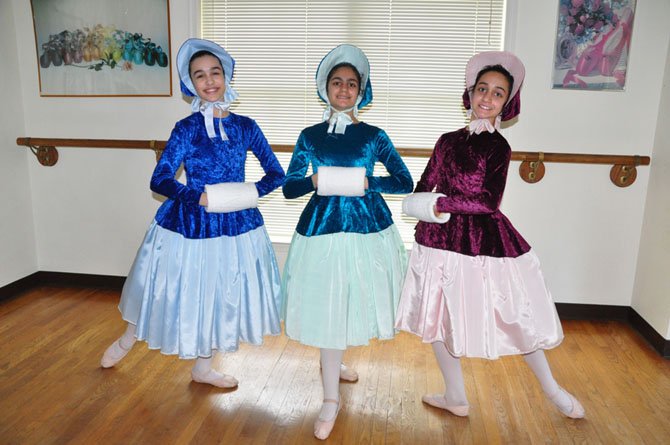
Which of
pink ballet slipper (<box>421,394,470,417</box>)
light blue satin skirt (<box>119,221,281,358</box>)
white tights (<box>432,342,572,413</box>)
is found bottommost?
pink ballet slipper (<box>421,394,470,417</box>)

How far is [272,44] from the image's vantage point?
3.07m

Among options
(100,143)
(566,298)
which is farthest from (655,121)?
(100,143)

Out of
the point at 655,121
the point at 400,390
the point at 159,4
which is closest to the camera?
the point at 400,390

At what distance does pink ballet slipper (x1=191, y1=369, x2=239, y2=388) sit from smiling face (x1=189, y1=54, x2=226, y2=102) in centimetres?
116

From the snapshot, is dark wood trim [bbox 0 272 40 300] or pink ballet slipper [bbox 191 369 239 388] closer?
pink ballet slipper [bbox 191 369 239 388]

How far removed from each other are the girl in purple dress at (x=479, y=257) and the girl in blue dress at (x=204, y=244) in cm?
61

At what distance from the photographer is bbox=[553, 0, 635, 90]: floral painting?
2.70 metres

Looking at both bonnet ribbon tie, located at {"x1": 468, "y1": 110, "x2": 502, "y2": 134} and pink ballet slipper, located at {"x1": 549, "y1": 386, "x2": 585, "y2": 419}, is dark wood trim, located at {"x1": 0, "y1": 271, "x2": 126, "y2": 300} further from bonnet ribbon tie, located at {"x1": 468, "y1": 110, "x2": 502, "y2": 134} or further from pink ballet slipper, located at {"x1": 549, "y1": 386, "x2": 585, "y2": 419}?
pink ballet slipper, located at {"x1": 549, "y1": 386, "x2": 585, "y2": 419}

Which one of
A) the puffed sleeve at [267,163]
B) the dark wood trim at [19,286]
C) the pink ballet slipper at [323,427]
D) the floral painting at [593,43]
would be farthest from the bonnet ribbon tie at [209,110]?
the dark wood trim at [19,286]

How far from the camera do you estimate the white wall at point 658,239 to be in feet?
8.46

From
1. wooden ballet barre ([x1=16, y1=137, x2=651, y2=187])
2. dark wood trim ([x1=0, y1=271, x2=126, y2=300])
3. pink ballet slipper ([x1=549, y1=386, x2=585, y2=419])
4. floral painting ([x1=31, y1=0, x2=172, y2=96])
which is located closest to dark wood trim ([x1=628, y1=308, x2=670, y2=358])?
wooden ballet barre ([x1=16, y1=137, x2=651, y2=187])

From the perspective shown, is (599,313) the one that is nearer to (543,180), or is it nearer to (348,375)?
(543,180)

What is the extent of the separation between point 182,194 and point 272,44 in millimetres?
1532

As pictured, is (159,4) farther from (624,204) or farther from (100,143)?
(624,204)
